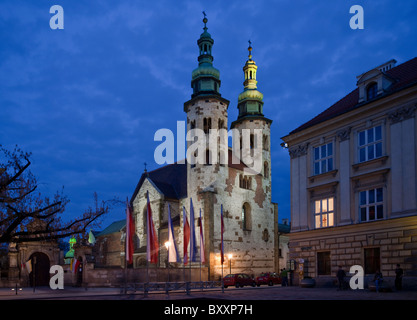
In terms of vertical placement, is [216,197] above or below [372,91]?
below

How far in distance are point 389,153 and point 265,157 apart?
33.9m

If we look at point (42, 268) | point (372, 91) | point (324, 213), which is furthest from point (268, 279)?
point (42, 268)

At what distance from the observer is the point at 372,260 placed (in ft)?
84.6

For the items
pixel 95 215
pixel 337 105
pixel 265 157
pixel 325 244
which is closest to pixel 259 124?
pixel 265 157

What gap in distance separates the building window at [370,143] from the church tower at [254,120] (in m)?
30.2

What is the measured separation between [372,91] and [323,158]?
5201 millimetres

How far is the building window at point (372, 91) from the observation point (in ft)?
91.0

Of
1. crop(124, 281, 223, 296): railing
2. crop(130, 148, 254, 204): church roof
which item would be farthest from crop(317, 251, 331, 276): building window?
crop(130, 148, 254, 204): church roof

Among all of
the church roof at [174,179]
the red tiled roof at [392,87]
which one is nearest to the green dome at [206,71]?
the church roof at [174,179]

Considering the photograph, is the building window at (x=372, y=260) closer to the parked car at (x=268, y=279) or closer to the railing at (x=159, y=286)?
the railing at (x=159, y=286)

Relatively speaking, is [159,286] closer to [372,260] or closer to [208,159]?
[372,260]

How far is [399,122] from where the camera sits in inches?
1000

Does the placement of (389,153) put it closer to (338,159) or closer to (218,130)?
(338,159)

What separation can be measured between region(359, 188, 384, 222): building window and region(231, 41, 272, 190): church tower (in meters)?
30.7
